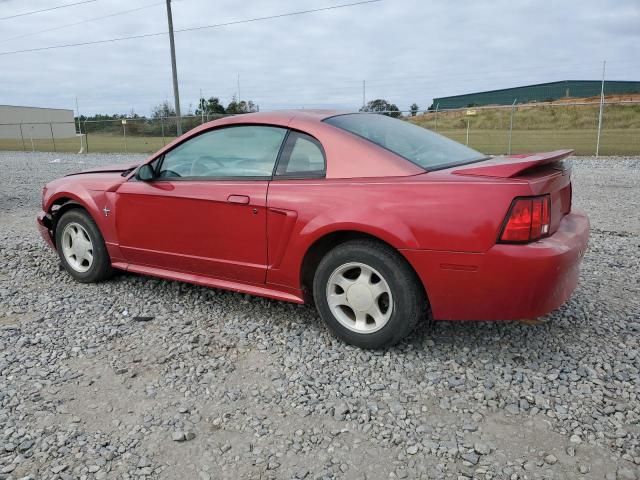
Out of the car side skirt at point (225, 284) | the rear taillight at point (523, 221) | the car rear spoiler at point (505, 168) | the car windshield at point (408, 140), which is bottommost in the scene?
the car side skirt at point (225, 284)

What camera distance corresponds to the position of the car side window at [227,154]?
11.7 ft

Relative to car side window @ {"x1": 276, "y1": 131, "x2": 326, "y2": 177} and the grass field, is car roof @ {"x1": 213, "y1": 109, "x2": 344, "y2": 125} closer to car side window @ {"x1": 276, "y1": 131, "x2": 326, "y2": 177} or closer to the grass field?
car side window @ {"x1": 276, "y1": 131, "x2": 326, "y2": 177}

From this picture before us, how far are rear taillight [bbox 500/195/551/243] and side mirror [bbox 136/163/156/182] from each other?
2.61m

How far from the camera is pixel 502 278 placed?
2.76m

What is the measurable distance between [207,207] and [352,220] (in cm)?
114

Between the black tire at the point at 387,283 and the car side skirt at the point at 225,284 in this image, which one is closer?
the black tire at the point at 387,283

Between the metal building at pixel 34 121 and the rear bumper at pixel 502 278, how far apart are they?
5067cm

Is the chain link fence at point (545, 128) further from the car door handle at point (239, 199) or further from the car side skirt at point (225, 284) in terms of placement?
the car door handle at point (239, 199)

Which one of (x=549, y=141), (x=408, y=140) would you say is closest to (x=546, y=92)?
(x=549, y=141)

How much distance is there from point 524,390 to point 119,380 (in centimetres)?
224

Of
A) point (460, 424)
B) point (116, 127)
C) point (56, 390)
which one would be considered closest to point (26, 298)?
point (56, 390)

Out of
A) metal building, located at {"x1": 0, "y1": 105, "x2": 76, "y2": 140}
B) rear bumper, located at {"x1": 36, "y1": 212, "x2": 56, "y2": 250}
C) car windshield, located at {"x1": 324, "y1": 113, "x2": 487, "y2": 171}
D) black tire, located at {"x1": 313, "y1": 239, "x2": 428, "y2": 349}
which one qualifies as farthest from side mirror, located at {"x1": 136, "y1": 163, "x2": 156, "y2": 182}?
metal building, located at {"x1": 0, "y1": 105, "x2": 76, "y2": 140}

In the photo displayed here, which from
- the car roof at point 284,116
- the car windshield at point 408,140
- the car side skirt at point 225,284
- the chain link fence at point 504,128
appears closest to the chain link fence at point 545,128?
the chain link fence at point 504,128

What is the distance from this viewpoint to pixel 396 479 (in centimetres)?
216
